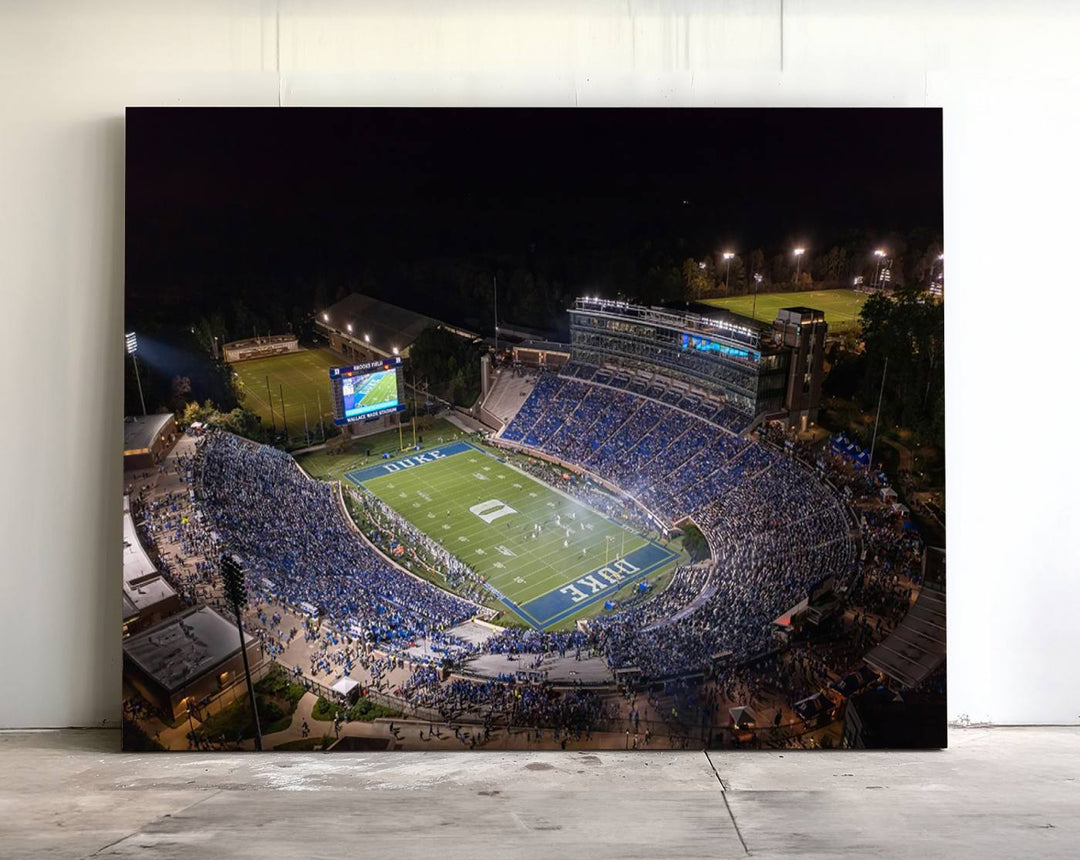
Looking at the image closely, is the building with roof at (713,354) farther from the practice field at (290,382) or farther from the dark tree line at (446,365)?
the practice field at (290,382)

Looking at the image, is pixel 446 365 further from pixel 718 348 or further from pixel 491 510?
pixel 718 348

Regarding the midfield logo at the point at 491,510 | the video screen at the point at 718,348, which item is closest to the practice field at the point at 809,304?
the video screen at the point at 718,348

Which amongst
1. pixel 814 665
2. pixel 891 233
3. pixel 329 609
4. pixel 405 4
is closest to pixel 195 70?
pixel 405 4

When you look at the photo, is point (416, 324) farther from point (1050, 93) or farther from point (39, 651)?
point (1050, 93)

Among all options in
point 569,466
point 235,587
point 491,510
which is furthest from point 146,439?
point 569,466

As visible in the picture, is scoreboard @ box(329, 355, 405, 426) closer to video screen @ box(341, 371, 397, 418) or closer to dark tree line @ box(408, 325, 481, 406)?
video screen @ box(341, 371, 397, 418)

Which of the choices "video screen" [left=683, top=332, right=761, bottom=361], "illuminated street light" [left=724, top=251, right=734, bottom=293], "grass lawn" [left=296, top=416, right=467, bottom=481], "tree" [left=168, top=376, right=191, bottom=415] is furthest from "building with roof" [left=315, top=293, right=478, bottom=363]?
"illuminated street light" [left=724, top=251, right=734, bottom=293]
